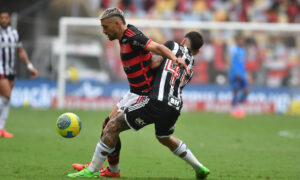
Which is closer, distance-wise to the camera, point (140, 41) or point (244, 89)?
point (140, 41)

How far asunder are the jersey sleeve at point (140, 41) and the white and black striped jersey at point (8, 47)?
5891mm

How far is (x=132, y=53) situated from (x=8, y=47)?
6.00 metres

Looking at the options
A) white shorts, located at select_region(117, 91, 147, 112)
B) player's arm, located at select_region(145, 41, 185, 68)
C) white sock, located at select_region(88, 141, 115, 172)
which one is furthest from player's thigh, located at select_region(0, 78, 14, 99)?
player's arm, located at select_region(145, 41, 185, 68)

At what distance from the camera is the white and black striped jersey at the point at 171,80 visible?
6.98 metres

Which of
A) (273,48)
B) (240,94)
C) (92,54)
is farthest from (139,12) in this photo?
(240,94)

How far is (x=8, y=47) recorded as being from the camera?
39.9ft

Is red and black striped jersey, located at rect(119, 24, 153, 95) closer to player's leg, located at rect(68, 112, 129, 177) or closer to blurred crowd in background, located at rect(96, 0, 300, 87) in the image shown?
player's leg, located at rect(68, 112, 129, 177)

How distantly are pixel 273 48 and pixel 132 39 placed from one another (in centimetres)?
Result: 1710

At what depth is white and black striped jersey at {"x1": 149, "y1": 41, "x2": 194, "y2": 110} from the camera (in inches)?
275

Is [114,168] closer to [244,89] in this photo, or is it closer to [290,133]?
[290,133]

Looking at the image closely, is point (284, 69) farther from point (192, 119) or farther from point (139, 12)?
point (139, 12)

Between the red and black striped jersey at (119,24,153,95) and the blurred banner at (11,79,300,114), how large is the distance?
14.3m

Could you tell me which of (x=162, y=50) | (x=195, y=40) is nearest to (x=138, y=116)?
(x=162, y=50)

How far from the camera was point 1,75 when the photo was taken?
464 inches
